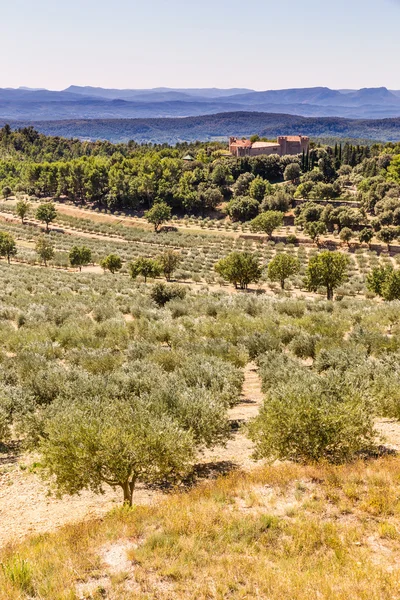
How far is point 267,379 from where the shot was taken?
20734 mm

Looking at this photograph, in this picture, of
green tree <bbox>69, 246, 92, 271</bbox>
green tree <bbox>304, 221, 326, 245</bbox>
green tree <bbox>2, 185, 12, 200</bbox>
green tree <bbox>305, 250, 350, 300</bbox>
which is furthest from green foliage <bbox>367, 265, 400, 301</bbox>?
green tree <bbox>2, 185, 12, 200</bbox>

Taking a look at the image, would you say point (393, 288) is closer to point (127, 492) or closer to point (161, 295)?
point (161, 295)

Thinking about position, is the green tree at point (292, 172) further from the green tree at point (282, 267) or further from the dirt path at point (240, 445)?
the dirt path at point (240, 445)

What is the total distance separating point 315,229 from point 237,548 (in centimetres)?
7769

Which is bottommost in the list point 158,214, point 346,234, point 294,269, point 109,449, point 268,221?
point 294,269

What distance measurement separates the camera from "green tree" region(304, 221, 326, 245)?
271ft

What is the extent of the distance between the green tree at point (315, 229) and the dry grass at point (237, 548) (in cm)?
7379

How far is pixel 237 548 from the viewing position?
950 centimetres

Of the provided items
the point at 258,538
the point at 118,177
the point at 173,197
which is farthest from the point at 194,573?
the point at 118,177

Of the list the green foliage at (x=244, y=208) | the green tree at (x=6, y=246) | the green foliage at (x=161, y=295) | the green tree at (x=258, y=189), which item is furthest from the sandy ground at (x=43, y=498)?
the green tree at (x=258, y=189)

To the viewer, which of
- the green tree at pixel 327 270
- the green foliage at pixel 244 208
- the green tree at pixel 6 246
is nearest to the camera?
the green tree at pixel 327 270

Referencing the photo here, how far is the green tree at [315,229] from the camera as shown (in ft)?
271

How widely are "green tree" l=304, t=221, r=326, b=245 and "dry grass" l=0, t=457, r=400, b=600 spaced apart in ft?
242

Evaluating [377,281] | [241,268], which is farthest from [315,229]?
[377,281]
